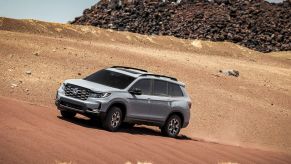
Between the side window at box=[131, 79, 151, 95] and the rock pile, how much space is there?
95.4 meters

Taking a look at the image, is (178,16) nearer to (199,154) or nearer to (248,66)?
(248,66)

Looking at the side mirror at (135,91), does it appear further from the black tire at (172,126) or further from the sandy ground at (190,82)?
the black tire at (172,126)

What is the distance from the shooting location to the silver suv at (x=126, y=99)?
49.2 feet

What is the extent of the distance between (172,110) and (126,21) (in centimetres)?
11648

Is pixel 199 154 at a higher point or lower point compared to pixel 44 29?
lower

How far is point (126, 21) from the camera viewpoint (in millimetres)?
132625

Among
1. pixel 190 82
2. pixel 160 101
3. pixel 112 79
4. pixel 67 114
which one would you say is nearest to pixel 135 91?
pixel 112 79

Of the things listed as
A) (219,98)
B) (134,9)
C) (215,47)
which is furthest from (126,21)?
(219,98)

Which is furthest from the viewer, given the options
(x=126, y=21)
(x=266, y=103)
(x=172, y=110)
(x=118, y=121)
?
(x=126, y=21)

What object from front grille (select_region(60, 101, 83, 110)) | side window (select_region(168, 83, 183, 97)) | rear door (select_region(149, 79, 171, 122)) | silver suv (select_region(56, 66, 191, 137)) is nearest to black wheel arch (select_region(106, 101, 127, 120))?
silver suv (select_region(56, 66, 191, 137))

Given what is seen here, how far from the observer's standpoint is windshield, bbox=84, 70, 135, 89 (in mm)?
15992

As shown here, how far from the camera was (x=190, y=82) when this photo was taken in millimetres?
32406

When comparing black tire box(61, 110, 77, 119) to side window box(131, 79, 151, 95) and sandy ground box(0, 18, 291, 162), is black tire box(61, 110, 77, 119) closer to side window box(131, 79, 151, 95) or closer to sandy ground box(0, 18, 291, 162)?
sandy ground box(0, 18, 291, 162)

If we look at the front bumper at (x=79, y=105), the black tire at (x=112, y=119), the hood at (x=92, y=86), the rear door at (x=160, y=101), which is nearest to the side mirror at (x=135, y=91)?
the hood at (x=92, y=86)
